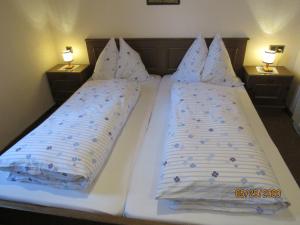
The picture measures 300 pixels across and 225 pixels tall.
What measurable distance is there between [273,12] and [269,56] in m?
0.49

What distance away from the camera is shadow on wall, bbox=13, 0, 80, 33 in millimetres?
2623

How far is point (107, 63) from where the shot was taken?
105 inches

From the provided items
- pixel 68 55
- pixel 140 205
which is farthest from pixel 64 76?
pixel 140 205

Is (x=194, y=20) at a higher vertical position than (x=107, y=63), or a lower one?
higher

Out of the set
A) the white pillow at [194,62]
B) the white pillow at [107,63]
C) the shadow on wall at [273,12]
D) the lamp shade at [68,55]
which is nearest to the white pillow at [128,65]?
the white pillow at [107,63]

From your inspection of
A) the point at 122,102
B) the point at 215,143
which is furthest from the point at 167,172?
the point at 122,102

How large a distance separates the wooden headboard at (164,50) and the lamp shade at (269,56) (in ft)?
0.81

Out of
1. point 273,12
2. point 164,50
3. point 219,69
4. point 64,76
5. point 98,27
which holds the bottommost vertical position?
point 64,76

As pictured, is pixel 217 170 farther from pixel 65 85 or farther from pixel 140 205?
pixel 65 85

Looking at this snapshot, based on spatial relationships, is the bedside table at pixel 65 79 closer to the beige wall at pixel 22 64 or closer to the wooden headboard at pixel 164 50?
the beige wall at pixel 22 64

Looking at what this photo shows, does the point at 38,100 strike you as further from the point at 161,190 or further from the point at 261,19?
the point at 261,19

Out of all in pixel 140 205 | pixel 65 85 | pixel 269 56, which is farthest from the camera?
pixel 65 85
